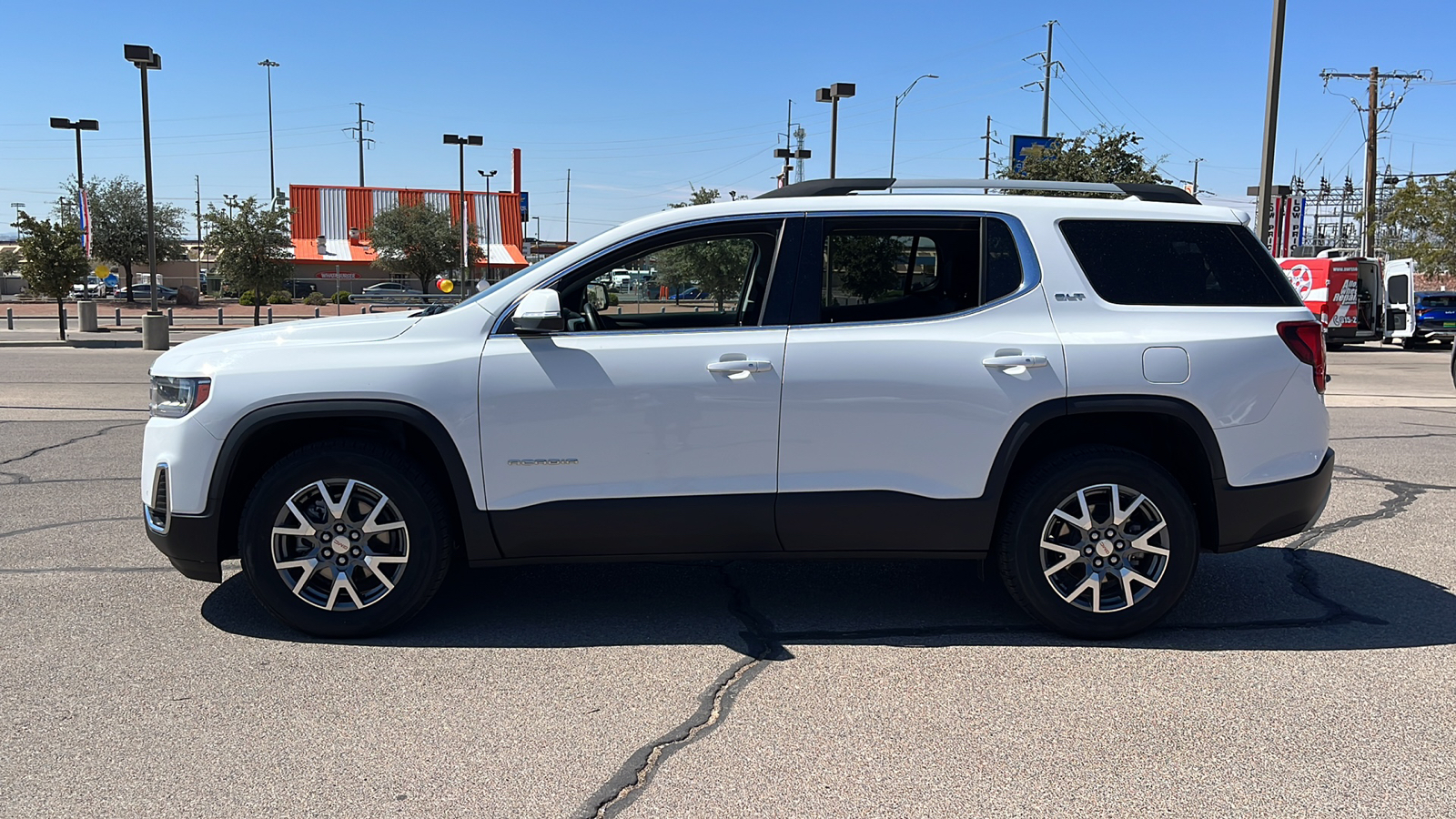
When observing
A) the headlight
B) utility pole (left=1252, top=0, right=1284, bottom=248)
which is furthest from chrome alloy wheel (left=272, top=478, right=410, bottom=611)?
utility pole (left=1252, top=0, right=1284, bottom=248)

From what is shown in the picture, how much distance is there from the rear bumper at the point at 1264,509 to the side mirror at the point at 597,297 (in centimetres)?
267

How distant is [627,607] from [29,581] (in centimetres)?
297

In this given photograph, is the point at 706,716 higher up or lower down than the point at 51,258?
lower down

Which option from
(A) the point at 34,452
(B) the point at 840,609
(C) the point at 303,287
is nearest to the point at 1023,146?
(A) the point at 34,452

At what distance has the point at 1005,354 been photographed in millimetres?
4531

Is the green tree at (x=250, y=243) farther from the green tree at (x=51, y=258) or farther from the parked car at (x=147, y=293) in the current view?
the parked car at (x=147, y=293)

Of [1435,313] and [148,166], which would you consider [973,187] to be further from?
[1435,313]

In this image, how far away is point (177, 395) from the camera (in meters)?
4.54

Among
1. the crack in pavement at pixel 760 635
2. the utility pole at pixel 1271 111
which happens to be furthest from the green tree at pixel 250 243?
the crack in pavement at pixel 760 635

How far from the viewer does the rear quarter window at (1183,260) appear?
4.74 m

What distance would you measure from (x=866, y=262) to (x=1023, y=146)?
34.7 m

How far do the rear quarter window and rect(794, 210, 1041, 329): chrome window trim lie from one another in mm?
189

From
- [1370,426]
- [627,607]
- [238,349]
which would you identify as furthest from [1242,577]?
[1370,426]

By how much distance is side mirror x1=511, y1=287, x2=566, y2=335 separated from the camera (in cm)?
436
